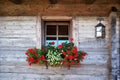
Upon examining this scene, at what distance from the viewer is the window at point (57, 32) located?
464cm

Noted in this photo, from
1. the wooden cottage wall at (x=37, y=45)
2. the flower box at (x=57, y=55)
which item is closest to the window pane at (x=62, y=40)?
the wooden cottage wall at (x=37, y=45)

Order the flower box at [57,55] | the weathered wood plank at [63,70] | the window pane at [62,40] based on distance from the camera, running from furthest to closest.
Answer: the window pane at [62,40]
the weathered wood plank at [63,70]
the flower box at [57,55]

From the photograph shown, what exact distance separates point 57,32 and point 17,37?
0.84 metres

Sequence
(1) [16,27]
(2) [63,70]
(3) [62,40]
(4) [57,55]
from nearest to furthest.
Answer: (4) [57,55]
(2) [63,70]
(1) [16,27]
(3) [62,40]

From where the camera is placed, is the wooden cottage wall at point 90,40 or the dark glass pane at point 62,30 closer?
the wooden cottage wall at point 90,40

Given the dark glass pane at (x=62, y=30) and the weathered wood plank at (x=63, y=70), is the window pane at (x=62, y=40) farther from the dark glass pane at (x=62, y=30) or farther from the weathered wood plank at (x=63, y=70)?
the weathered wood plank at (x=63, y=70)

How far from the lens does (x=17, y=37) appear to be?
4.48 m

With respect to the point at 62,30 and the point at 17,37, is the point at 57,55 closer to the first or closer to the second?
the point at 62,30

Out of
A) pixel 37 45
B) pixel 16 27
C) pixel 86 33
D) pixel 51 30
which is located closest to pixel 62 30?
pixel 51 30

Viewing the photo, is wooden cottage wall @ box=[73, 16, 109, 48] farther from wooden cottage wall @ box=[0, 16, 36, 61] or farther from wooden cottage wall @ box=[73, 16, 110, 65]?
wooden cottage wall @ box=[0, 16, 36, 61]

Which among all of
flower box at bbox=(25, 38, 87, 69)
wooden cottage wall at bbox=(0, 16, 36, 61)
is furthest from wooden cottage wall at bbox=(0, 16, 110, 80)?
flower box at bbox=(25, 38, 87, 69)

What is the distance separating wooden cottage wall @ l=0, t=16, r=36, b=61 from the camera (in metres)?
4.46

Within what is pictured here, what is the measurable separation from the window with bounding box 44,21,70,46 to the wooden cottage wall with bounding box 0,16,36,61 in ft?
1.09

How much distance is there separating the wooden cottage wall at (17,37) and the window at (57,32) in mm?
332
